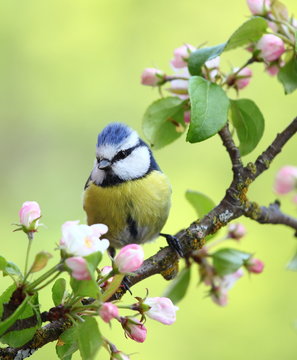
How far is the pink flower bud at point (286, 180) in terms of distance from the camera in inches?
48.4

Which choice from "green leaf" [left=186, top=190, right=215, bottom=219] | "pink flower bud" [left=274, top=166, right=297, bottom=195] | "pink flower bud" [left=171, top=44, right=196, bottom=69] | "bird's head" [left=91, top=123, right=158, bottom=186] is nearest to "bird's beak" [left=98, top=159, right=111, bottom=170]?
"bird's head" [left=91, top=123, right=158, bottom=186]

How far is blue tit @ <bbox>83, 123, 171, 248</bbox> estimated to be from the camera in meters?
1.67

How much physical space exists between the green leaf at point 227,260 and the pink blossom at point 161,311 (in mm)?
421

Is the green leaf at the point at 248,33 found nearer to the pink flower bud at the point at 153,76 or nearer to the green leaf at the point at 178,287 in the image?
the pink flower bud at the point at 153,76

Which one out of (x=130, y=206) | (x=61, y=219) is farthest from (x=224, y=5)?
(x=130, y=206)

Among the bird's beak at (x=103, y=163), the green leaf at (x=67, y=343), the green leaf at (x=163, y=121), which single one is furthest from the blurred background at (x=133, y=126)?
the green leaf at (x=67, y=343)

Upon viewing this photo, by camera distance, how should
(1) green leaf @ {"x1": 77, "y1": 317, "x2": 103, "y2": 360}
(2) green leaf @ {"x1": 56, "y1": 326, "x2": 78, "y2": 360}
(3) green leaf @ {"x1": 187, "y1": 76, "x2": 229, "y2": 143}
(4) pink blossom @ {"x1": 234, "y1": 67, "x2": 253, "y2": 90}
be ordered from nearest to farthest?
(1) green leaf @ {"x1": 77, "y1": 317, "x2": 103, "y2": 360}
(2) green leaf @ {"x1": 56, "y1": 326, "x2": 78, "y2": 360}
(3) green leaf @ {"x1": 187, "y1": 76, "x2": 229, "y2": 143}
(4) pink blossom @ {"x1": 234, "y1": 67, "x2": 253, "y2": 90}

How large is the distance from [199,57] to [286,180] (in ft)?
0.98

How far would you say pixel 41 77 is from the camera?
3.18m

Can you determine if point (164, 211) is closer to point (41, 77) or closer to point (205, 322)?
point (205, 322)

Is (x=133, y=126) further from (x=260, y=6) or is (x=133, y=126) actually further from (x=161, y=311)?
(x=161, y=311)

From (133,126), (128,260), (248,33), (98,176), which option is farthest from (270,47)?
(133,126)

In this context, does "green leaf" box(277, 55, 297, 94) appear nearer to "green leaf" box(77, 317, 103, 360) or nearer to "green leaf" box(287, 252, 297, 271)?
"green leaf" box(287, 252, 297, 271)

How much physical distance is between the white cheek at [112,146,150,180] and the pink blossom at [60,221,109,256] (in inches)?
30.5
